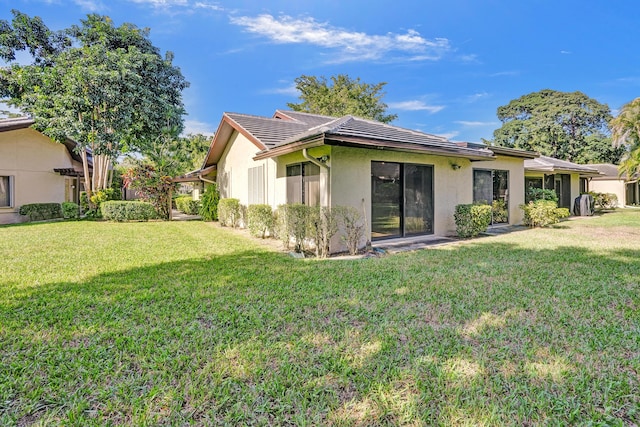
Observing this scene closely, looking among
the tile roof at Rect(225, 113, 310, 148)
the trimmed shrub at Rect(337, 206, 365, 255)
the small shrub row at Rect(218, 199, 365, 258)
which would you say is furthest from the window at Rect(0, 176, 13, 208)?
the trimmed shrub at Rect(337, 206, 365, 255)

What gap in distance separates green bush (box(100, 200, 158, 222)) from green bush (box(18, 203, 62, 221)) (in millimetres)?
3574

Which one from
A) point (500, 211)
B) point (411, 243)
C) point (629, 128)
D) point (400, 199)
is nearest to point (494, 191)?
point (500, 211)

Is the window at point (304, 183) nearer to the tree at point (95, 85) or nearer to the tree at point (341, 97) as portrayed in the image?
the tree at point (95, 85)

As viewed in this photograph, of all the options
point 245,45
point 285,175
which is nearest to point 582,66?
point 245,45

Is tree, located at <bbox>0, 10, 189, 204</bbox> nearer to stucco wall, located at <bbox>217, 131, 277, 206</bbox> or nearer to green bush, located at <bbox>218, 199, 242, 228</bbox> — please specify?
stucco wall, located at <bbox>217, 131, 277, 206</bbox>

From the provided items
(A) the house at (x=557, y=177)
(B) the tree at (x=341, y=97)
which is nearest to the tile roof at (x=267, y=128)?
(A) the house at (x=557, y=177)

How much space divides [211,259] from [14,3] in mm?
21315

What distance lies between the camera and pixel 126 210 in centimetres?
1722

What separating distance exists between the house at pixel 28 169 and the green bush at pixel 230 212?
37.9 feet

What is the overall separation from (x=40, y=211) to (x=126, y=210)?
5.39 meters

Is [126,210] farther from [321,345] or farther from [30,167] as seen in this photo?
[321,345]

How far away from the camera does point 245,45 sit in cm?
1981

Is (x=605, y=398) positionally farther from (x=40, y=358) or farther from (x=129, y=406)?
(x=40, y=358)

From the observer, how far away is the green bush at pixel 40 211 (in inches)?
701
